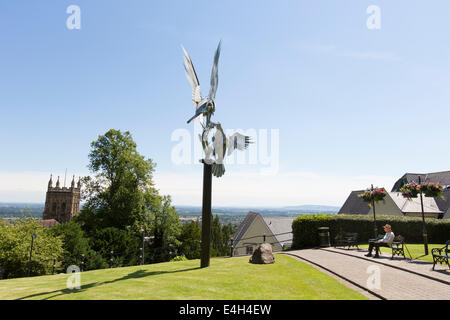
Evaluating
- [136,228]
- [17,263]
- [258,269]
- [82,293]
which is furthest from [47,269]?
[258,269]

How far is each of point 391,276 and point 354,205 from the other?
32329 mm

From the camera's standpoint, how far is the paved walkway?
6523 mm

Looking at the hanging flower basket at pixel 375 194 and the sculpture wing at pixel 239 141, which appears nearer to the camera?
the sculpture wing at pixel 239 141

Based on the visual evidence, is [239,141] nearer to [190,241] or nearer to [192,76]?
[192,76]

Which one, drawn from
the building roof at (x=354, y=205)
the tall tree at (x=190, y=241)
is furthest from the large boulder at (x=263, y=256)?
the building roof at (x=354, y=205)

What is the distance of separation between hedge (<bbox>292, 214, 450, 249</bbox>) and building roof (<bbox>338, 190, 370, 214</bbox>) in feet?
52.5

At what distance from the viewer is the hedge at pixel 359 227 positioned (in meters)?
17.0

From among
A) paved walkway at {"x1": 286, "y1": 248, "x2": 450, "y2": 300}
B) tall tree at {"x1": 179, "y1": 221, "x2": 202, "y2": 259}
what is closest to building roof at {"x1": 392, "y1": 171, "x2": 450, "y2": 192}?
tall tree at {"x1": 179, "y1": 221, "x2": 202, "y2": 259}

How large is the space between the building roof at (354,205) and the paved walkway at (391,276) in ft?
87.9

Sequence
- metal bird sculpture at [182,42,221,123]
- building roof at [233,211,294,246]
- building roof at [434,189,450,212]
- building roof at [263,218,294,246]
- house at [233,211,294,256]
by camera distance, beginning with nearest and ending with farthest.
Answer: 1. metal bird sculpture at [182,42,221,123]
2. building roof at [434,189,450,212]
3. house at [233,211,294,256]
4. building roof at [233,211,294,246]
5. building roof at [263,218,294,246]

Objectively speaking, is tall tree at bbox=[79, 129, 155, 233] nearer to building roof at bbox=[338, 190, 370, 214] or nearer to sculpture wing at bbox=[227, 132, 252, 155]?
sculpture wing at bbox=[227, 132, 252, 155]

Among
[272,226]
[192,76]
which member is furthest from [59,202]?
[192,76]

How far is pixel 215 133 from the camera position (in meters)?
11.7

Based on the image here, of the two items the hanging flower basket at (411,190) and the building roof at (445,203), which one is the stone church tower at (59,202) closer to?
the hanging flower basket at (411,190)
